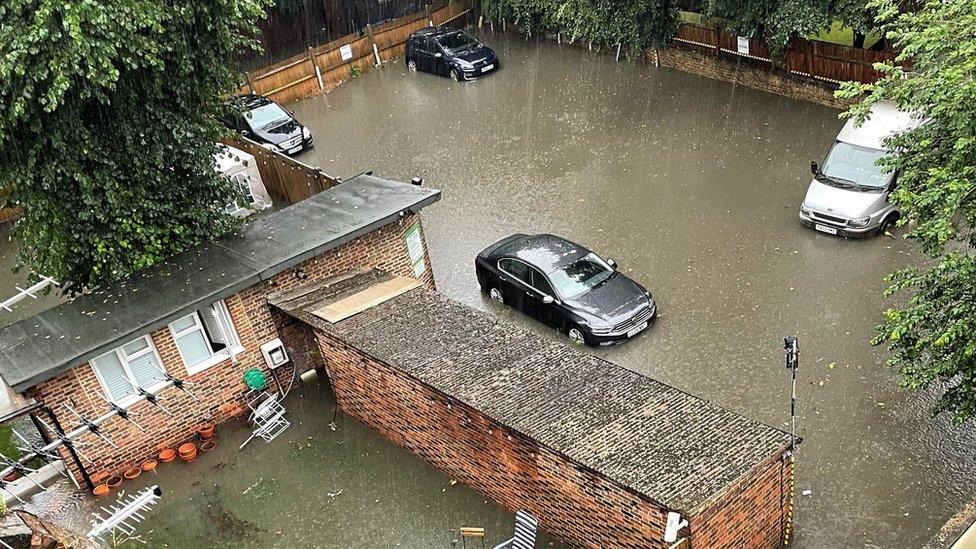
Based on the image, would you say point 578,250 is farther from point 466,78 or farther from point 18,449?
point 466,78

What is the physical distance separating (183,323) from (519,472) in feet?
19.0

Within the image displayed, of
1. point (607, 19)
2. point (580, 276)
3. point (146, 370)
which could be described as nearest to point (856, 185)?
point (580, 276)

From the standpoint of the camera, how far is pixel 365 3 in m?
32.0

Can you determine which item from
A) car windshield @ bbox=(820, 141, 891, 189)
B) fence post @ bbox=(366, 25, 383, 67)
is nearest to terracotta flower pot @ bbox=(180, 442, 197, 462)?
car windshield @ bbox=(820, 141, 891, 189)

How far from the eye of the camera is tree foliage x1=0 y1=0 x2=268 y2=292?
1176 cm

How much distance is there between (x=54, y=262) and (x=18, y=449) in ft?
10.4

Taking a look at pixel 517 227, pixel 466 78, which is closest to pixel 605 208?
pixel 517 227

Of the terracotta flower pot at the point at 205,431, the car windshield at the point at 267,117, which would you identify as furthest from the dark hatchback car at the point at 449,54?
the terracotta flower pot at the point at 205,431

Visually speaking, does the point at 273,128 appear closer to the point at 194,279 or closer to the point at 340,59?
the point at 340,59

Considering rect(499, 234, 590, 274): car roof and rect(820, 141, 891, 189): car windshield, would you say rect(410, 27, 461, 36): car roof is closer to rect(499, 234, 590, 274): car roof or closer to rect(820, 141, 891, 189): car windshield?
rect(499, 234, 590, 274): car roof

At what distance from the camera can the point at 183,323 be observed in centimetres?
1343

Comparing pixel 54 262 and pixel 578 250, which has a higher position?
pixel 54 262

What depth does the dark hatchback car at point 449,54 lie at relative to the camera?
87.6ft

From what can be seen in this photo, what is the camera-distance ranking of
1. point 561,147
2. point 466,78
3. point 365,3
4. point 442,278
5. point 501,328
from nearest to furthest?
point 501,328
point 442,278
point 561,147
point 466,78
point 365,3
